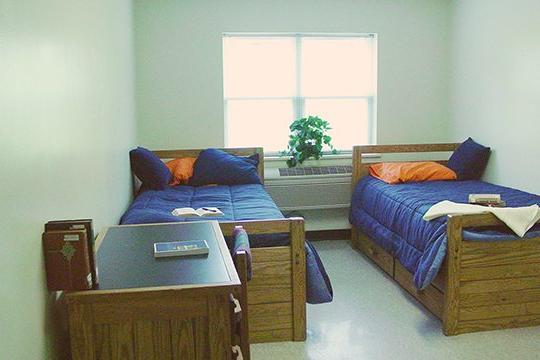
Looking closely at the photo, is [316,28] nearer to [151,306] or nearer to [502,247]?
[502,247]

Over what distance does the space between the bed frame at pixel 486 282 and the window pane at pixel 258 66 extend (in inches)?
101

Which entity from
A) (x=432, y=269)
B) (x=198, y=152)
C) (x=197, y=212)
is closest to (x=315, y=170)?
(x=198, y=152)

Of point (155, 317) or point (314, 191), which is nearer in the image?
point (155, 317)

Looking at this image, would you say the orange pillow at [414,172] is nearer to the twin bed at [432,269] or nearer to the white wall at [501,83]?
the white wall at [501,83]

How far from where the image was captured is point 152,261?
1896 millimetres

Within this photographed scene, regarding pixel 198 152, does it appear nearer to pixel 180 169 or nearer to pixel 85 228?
pixel 180 169

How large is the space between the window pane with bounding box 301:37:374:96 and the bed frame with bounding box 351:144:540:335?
8.07 feet

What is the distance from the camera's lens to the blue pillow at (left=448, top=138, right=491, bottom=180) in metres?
4.53

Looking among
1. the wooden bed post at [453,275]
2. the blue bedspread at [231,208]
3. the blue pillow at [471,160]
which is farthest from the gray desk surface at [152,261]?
the blue pillow at [471,160]

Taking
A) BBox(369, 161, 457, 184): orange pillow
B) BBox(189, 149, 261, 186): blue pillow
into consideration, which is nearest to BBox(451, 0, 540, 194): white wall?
BBox(369, 161, 457, 184): orange pillow

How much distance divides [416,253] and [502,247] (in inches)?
21.5

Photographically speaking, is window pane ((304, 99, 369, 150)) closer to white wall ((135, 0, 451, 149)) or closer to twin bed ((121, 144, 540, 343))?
white wall ((135, 0, 451, 149))

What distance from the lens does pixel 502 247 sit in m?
2.99

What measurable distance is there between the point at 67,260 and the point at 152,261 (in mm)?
325
